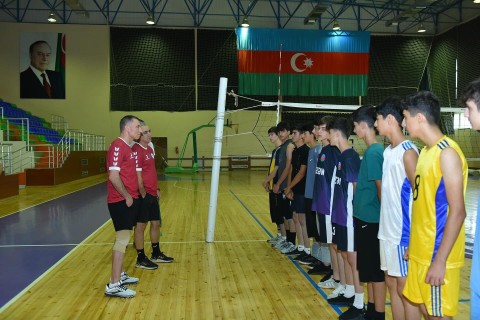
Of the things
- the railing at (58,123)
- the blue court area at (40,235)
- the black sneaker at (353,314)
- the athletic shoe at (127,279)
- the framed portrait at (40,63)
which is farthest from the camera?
the railing at (58,123)

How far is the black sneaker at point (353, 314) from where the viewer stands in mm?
3428

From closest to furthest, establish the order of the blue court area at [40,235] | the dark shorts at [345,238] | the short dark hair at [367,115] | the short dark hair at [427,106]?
the short dark hair at [427,106]
the short dark hair at [367,115]
the dark shorts at [345,238]
the blue court area at [40,235]

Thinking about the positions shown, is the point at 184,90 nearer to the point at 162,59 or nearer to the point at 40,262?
the point at 162,59

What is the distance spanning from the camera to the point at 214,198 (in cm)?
646

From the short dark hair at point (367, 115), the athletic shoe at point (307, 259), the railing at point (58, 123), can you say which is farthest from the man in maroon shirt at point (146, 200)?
the railing at point (58, 123)

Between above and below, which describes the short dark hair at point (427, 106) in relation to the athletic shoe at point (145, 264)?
above

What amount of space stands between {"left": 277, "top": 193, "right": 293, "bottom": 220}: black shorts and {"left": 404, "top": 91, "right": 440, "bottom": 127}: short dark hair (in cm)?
365

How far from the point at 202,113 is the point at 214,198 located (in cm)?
1762

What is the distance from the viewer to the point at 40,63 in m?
22.3

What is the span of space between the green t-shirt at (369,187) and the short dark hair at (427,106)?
0.83 m

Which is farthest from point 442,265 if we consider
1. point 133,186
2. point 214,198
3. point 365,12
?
point 365,12

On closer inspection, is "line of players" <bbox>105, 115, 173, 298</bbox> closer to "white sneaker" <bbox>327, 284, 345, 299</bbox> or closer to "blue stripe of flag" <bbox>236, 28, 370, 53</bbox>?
"white sneaker" <bbox>327, 284, 345, 299</bbox>

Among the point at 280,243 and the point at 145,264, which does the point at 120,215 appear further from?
the point at 280,243

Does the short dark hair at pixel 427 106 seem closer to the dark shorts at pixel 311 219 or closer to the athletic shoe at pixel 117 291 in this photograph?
the dark shorts at pixel 311 219
